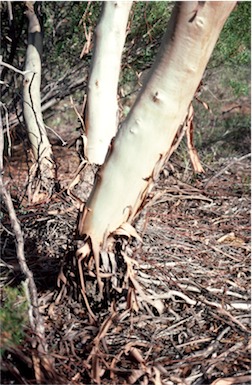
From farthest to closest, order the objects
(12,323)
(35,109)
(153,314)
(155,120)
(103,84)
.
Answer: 1. (35,109)
2. (103,84)
3. (153,314)
4. (155,120)
5. (12,323)

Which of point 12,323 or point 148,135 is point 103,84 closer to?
point 148,135

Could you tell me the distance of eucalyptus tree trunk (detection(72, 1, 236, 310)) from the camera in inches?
93.9

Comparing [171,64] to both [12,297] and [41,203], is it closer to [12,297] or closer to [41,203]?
[12,297]

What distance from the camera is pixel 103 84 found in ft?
13.1

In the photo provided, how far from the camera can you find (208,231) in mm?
4031

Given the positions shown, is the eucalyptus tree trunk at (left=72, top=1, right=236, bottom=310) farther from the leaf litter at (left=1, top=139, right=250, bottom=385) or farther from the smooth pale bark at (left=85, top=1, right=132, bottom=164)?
the smooth pale bark at (left=85, top=1, right=132, bottom=164)

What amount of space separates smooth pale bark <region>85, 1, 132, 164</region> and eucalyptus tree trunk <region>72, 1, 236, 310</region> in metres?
1.22

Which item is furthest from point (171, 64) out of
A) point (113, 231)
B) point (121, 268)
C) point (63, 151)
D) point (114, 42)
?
point (63, 151)

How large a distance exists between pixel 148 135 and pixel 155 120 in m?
0.07

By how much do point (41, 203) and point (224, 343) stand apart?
6.64 feet

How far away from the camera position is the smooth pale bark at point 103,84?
392 centimetres

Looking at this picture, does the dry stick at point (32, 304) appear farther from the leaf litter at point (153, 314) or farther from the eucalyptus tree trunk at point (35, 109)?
the eucalyptus tree trunk at point (35, 109)

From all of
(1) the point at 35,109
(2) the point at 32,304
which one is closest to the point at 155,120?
(2) the point at 32,304

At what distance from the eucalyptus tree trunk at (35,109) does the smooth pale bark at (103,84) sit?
2.31 ft
